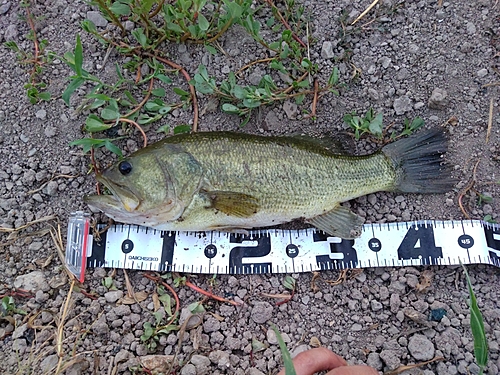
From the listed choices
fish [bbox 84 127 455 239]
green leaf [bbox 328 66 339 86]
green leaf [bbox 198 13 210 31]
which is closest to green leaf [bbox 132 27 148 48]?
green leaf [bbox 198 13 210 31]

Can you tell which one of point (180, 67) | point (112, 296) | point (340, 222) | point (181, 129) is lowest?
point (112, 296)

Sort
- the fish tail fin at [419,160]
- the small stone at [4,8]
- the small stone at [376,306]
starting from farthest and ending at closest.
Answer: the small stone at [4,8] < the fish tail fin at [419,160] < the small stone at [376,306]

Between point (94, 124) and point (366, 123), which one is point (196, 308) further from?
point (366, 123)

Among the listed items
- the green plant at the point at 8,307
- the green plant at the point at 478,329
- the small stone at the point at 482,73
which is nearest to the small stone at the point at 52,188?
the green plant at the point at 8,307

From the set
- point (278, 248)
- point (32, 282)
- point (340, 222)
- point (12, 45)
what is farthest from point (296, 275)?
point (12, 45)

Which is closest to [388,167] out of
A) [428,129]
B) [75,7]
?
[428,129]

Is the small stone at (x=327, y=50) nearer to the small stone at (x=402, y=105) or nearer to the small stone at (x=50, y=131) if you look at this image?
the small stone at (x=402, y=105)

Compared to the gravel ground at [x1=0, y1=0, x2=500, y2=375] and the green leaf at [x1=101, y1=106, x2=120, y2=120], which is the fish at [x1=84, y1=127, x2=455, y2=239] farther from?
the green leaf at [x1=101, y1=106, x2=120, y2=120]
